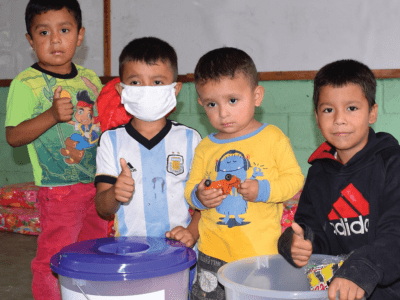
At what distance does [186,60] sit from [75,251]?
2.35m

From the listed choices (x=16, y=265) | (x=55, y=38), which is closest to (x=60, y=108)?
(x=55, y=38)

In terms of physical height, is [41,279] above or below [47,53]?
below

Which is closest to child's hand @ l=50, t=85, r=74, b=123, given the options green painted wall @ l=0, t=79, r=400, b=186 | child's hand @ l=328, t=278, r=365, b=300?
child's hand @ l=328, t=278, r=365, b=300

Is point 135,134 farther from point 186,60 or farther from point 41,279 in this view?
point 186,60

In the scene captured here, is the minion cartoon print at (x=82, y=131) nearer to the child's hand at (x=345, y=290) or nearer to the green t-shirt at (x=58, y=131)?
the green t-shirt at (x=58, y=131)

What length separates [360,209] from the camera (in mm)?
1299

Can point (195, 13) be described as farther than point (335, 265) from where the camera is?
Yes

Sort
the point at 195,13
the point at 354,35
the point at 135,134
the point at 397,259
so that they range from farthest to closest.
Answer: the point at 195,13 → the point at 354,35 → the point at 135,134 → the point at 397,259

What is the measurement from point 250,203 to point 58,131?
2.92ft

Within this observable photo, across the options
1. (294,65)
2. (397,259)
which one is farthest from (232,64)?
(294,65)

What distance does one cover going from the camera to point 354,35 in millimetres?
2871

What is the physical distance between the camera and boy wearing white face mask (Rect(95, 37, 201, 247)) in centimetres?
150

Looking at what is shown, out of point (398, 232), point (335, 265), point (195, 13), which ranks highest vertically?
point (195, 13)

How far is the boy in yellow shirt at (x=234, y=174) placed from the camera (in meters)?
1.33
